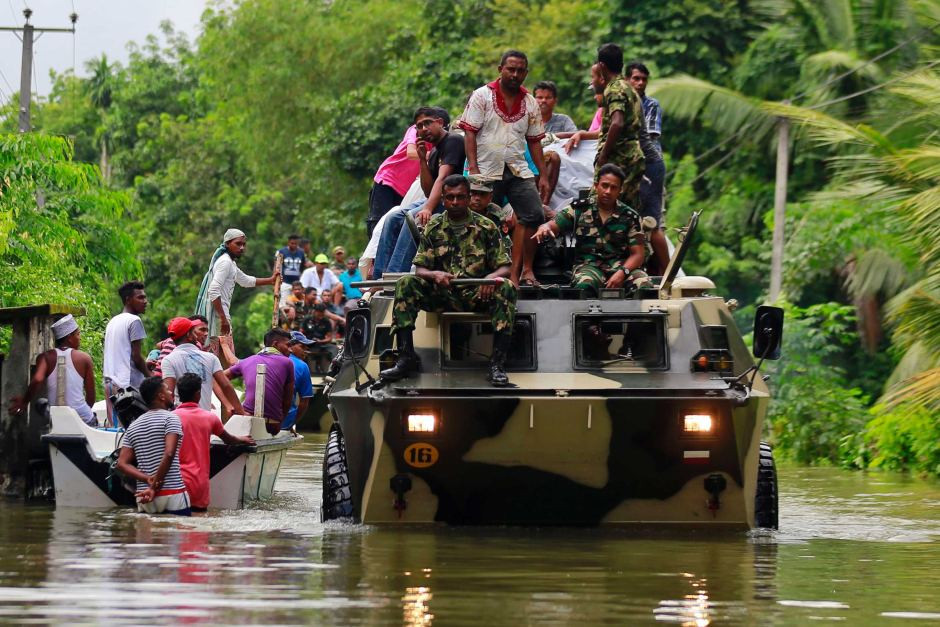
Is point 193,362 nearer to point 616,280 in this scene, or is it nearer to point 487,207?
point 487,207

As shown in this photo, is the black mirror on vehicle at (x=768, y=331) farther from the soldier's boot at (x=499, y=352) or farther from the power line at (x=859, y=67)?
the power line at (x=859, y=67)

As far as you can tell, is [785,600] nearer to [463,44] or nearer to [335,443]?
[335,443]

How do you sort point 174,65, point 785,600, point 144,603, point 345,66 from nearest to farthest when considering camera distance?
point 144,603 < point 785,600 < point 345,66 < point 174,65

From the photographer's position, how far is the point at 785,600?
8641mm

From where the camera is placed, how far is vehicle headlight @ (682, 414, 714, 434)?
36.0 feet

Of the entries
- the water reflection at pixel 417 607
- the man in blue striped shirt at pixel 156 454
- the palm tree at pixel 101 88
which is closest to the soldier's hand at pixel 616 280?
the man in blue striped shirt at pixel 156 454

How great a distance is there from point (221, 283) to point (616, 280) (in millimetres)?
4870

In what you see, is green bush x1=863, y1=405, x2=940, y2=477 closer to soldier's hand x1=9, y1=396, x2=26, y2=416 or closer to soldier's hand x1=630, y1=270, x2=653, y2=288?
soldier's hand x1=630, y1=270, x2=653, y2=288

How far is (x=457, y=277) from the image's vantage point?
1138cm

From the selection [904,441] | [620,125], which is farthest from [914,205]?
[620,125]

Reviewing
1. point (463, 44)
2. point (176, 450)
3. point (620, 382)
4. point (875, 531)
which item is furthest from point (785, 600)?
point (463, 44)

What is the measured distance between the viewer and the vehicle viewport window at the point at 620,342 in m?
11.4

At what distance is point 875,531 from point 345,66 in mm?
31188

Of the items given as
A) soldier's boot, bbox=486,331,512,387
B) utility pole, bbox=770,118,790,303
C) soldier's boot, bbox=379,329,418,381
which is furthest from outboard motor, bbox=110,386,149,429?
utility pole, bbox=770,118,790,303
